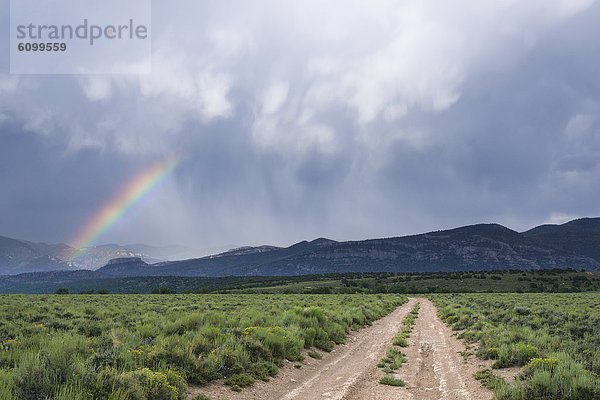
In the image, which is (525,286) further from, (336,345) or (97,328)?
(97,328)

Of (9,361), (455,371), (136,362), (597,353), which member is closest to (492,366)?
(455,371)

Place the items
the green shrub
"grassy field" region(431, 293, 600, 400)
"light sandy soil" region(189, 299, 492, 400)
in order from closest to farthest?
"grassy field" region(431, 293, 600, 400), "light sandy soil" region(189, 299, 492, 400), the green shrub

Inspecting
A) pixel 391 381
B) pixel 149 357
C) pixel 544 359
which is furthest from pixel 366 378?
pixel 149 357

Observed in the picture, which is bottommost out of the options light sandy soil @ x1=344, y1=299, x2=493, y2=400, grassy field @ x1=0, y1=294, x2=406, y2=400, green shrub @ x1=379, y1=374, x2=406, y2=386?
light sandy soil @ x1=344, y1=299, x2=493, y2=400

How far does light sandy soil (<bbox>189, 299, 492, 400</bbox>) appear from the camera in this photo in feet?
34.7

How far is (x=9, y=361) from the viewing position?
34.8 ft

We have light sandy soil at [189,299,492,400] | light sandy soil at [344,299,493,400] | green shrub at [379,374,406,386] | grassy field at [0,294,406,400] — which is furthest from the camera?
green shrub at [379,374,406,386]

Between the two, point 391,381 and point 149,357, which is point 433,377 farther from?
point 149,357

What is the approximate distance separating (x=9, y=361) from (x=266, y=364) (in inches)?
284

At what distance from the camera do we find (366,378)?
12430 millimetres

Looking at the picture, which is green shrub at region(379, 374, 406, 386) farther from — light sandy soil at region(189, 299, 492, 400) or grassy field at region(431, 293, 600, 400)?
grassy field at region(431, 293, 600, 400)

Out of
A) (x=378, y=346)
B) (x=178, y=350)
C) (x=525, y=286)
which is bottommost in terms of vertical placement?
(x=525, y=286)

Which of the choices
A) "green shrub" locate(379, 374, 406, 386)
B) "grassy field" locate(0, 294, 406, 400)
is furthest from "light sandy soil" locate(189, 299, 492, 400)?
"grassy field" locate(0, 294, 406, 400)

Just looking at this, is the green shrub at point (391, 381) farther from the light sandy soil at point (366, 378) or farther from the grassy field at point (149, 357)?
the grassy field at point (149, 357)
